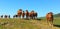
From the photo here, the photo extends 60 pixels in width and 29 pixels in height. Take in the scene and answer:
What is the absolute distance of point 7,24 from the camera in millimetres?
33438

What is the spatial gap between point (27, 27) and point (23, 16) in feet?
41.0

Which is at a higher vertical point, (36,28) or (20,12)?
(20,12)

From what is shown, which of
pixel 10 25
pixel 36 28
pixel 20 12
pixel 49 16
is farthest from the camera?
pixel 20 12

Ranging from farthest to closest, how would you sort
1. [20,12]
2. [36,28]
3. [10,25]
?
[20,12], [10,25], [36,28]

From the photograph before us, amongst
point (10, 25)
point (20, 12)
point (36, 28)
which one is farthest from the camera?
point (20, 12)

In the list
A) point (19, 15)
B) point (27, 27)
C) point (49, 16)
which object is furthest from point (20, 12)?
point (27, 27)

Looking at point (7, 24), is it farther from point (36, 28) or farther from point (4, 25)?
point (36, 28)

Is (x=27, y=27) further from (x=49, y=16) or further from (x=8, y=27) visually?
(x=49, y=16)

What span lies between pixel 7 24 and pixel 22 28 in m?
3.70

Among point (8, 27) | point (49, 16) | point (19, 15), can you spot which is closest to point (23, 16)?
point (19, 15)

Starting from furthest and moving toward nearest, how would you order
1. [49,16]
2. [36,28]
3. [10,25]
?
[49,16] < [10,25] < [36,28]

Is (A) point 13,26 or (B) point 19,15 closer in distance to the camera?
(A) point 13,26

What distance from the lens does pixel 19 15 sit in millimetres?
43250

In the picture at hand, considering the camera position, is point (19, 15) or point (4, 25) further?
point (19, 15)
